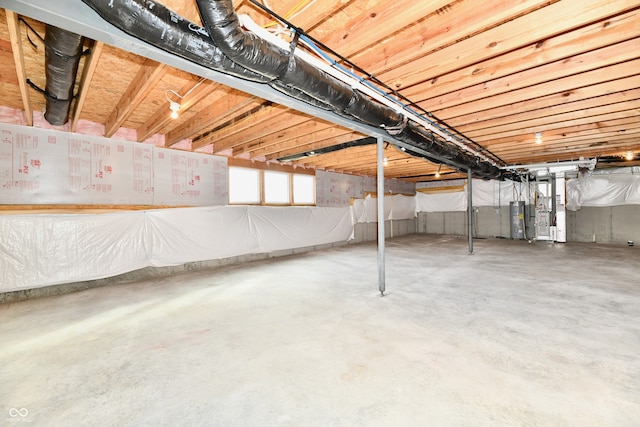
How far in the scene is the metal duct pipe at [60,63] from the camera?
1.52 metres

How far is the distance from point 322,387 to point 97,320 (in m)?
2.36

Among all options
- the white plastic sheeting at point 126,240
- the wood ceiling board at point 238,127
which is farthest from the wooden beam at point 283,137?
the white plastic sheeting at point 126,240

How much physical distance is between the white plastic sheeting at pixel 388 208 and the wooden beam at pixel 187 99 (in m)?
5.40

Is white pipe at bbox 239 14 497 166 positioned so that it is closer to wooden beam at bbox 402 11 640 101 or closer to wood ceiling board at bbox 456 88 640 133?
wooden beam at bbox 402 11 640 101

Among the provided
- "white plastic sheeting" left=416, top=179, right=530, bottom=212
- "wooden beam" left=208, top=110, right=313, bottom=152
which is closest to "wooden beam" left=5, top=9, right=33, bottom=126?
"wooden beam" left=208, top=110, right=313, bottom=152

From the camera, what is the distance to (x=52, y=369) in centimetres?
173

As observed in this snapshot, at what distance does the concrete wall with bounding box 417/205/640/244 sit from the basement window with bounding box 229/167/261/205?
7.52 meters

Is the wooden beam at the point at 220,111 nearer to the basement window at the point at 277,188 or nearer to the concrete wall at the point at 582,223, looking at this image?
the basement window at the point at 277,188

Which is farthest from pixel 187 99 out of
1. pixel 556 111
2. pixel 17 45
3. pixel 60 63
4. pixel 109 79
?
pixel 556 111

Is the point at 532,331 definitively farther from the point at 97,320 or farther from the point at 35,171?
the point at 35,171

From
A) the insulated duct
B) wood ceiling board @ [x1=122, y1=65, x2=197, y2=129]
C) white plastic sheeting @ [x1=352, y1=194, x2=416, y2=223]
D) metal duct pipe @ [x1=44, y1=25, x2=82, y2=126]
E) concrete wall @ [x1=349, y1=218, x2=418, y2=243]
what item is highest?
wood ceiling board @ [x1=122, y1=65, x2=197, y2=129]

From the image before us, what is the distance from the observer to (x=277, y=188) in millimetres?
6055

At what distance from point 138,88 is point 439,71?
103 inches

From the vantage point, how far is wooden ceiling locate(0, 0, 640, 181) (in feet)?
5.11
